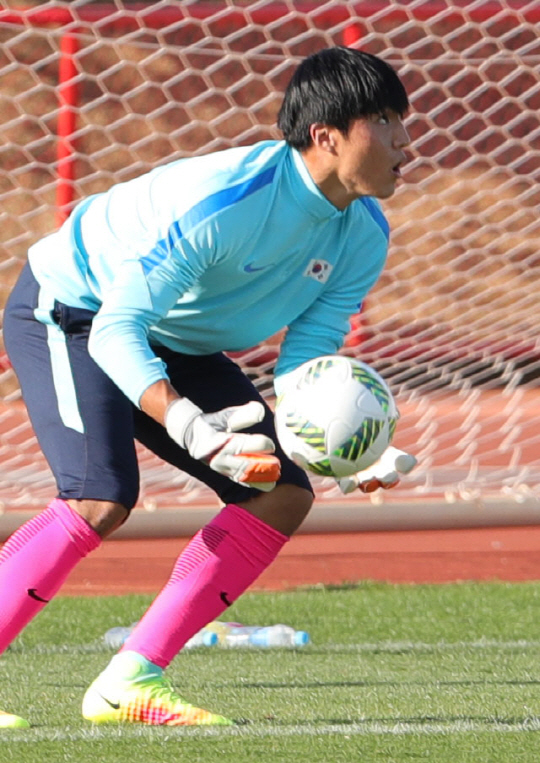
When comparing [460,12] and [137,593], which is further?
[460,12]

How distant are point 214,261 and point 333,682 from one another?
1448mm

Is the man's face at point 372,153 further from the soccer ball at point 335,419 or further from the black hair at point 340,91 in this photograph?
the soccer ball at point 335,419

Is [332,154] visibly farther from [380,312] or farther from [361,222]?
[380,312]

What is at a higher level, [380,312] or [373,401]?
[373,401]

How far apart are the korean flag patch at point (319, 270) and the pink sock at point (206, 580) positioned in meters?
0.56

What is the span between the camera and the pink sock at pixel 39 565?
121 inches

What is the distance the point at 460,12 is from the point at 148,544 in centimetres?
263

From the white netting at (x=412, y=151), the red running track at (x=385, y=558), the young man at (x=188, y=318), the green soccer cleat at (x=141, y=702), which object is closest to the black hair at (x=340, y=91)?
the young man at (x=188, y=318)

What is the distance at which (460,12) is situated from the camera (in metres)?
6.17

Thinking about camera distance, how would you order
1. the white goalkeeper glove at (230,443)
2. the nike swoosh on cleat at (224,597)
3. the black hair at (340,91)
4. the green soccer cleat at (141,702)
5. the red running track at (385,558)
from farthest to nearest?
the red running track at (385,558) < the nike swoosh on cleat at (224,597) < the green soccer cleat at (141,702) < the black hair at (340,91) < the white goalkeeper glove at (230,443)

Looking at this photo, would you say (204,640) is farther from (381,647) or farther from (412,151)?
(412,151)

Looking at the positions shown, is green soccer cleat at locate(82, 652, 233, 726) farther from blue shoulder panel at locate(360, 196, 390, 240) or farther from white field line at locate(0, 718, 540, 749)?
blue shoulder panel at locate(360, 196, 390, 240)

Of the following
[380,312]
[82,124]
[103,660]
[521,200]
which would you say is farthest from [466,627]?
[82,124]

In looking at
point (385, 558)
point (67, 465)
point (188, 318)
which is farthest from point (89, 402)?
point (385, 558)
